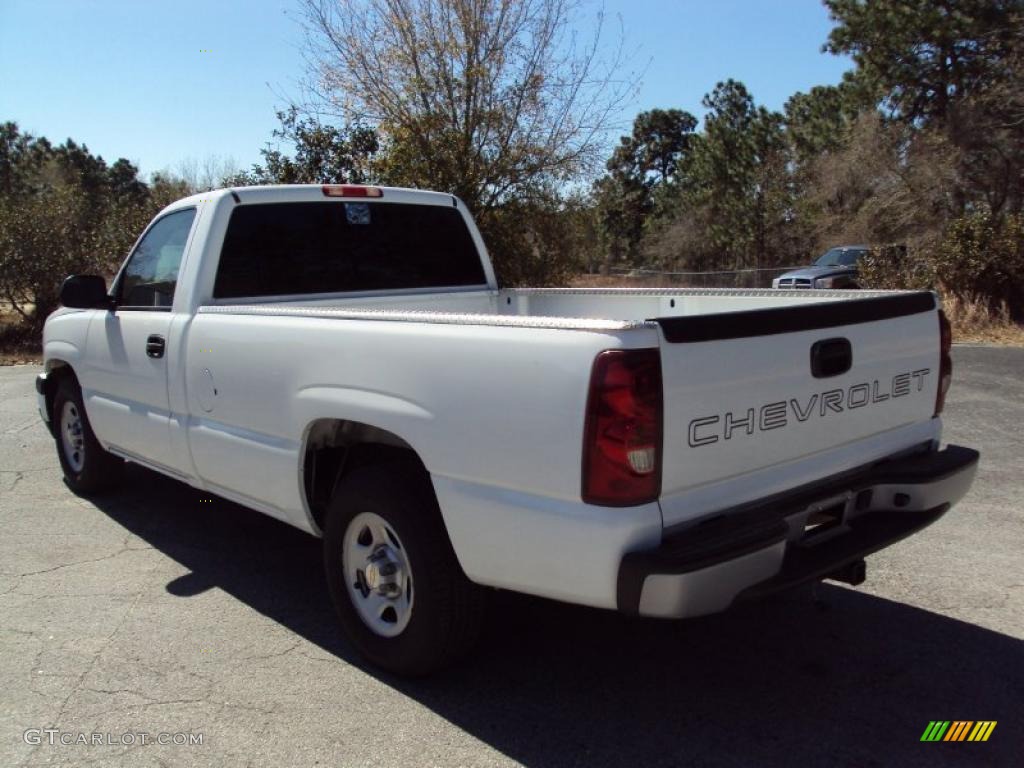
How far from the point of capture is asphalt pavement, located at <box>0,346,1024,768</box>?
287cm

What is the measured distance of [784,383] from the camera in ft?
9.34

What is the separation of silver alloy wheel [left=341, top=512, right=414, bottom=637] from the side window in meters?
1.96

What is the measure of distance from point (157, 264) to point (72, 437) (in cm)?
188

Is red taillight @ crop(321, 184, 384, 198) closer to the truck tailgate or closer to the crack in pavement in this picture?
the crack in pavement

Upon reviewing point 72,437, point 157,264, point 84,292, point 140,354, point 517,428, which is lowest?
point 72,437

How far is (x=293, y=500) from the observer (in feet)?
12.0

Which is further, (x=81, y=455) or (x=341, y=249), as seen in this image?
(x=81, y=455)

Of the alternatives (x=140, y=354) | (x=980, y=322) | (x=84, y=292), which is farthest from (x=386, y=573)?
(x=980, y=322)

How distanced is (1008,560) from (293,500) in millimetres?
3704

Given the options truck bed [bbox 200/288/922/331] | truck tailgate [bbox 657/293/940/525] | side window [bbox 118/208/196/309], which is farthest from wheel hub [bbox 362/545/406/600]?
side window [bbox 118/208/196/309]

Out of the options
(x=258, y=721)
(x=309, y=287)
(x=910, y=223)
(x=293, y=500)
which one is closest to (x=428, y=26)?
(x=309, y=287)

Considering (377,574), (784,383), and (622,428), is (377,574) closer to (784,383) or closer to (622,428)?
(622,428)

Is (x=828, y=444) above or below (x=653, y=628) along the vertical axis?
above

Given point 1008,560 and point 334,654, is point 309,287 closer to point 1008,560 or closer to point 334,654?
point 334,654
